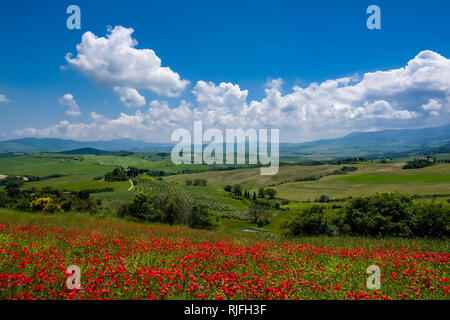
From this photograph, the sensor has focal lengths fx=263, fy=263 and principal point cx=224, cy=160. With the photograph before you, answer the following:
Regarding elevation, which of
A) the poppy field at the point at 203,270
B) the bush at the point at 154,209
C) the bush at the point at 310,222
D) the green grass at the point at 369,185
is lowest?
the green grass at the point at 369,185

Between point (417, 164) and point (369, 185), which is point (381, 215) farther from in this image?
point (417, 164)

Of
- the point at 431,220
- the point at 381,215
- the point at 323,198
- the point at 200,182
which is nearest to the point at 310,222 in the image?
the point at 381,215

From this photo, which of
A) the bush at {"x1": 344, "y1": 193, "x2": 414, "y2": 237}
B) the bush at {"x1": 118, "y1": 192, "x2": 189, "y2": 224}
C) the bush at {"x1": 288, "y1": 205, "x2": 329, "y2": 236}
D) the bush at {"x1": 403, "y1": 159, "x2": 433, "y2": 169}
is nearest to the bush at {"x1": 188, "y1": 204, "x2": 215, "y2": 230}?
the bush at {"x1": 118, "y1": 192, "x2": 189, "y2": 224}

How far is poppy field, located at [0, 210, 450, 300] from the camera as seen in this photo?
18.5 feet

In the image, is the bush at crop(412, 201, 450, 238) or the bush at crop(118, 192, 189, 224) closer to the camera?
the bush at crop(412, 201, 450, 238)

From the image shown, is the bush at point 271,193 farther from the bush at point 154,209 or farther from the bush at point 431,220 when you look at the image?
the bush at point 431,220

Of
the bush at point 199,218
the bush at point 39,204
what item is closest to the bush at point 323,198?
the bush at point 199,218

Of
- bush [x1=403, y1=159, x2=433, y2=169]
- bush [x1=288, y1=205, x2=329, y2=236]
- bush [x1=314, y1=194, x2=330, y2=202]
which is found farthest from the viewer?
bush [x1=403, y1=159, x2=433, y2=169]

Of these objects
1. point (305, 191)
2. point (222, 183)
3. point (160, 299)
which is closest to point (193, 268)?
point (160, 299)

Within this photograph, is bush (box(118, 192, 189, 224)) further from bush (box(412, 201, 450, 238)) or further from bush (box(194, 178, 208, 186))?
bush (box(194, 178, 208, 186))

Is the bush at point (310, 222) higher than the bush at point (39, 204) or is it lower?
lower

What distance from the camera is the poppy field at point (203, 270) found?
18.5ft

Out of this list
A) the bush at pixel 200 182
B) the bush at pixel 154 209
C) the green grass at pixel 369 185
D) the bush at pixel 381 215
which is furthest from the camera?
the bush at pixel 200 182

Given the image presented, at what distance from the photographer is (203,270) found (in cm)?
726
